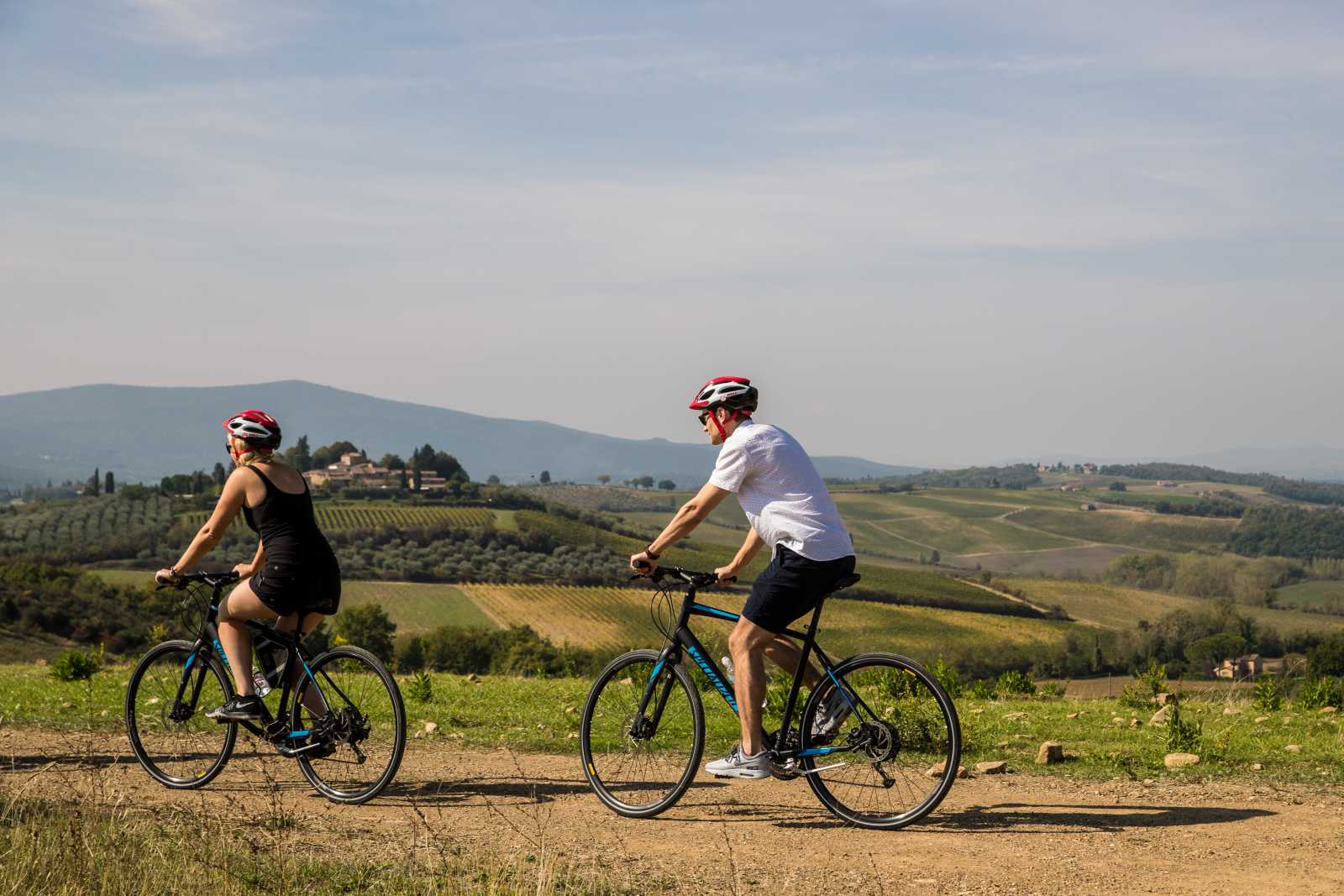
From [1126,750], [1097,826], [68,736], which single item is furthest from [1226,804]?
[68,736]

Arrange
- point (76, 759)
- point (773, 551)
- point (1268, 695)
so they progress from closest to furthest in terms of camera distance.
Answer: point (773, 551) → point (76, 759) → point (1268, 695)

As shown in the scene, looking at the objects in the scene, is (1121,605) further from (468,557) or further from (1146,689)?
(1146,689)

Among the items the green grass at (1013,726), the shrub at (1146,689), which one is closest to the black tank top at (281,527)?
Result: the green grass at (1013,726)

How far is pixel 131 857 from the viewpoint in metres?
5.66

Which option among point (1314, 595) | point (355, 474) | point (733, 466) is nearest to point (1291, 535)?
point (1314, 595)

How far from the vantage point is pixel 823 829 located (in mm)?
6398

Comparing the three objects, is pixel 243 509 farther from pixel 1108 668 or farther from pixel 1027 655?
pixel 1027 655

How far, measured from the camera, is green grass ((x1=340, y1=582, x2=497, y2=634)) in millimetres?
69062

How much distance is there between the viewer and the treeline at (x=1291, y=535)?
439 feet

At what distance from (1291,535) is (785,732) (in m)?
150

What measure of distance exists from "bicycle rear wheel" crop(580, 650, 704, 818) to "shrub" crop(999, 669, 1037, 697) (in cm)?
854

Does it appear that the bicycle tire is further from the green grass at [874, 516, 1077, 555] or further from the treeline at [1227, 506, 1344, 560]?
the green grass at [874, 516, 1077, 555]

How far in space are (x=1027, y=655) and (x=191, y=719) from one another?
199 ft

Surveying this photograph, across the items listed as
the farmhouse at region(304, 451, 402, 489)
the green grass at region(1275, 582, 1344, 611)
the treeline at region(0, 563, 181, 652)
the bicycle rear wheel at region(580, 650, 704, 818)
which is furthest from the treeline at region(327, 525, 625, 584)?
the bicycle rear wheel at region(580, 650, 704, 818)
